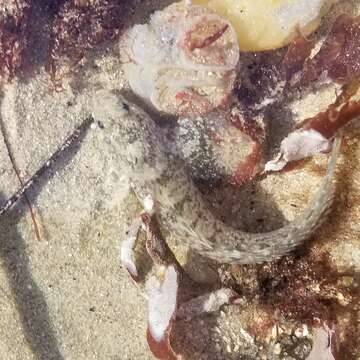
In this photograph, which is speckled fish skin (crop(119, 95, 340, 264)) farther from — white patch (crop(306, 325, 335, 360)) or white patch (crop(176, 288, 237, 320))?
white patch (crop(306, 325, 335, 360))

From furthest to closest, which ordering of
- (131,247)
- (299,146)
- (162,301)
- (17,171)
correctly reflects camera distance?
(17,171)
(131,247)
(162,301)
(299,146)

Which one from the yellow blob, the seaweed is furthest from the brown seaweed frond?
the yellow blob

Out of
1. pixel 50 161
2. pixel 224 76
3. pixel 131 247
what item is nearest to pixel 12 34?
A: pixel 50 161

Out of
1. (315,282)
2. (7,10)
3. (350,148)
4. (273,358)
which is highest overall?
(7,10)

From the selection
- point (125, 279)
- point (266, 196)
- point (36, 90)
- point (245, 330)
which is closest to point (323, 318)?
point (245, 330)

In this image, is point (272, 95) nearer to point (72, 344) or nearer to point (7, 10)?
point (7, 10)

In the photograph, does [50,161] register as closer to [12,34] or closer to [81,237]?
[81,237]

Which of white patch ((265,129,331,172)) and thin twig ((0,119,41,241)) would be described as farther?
thin twig ((0,119,41,241))
